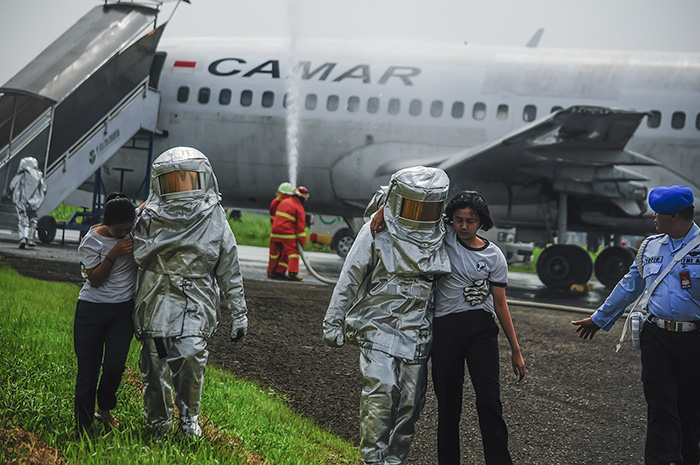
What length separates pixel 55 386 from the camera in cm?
481

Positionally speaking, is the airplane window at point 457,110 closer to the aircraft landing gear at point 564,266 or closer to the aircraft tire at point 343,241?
the aircraft landing gear at point 564,266

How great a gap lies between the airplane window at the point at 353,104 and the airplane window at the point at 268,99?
1.63 meters

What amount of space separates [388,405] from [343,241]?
1405 centimetres

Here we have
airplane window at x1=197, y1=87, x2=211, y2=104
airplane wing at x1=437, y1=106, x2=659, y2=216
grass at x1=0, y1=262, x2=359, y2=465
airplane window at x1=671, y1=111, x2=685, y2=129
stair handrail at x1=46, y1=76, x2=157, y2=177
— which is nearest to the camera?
grass at x1=0, y1=262, x2=359, y2=465

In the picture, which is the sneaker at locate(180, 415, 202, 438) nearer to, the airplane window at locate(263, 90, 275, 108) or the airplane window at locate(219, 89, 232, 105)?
the airplane window at locate(263, 90, 275, 108)

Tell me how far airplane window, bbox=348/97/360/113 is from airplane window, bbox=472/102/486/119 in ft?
7.83

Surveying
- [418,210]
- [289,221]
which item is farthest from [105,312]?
[289,221]

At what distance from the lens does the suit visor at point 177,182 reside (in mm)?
4090

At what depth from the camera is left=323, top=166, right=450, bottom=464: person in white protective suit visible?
12.8ft

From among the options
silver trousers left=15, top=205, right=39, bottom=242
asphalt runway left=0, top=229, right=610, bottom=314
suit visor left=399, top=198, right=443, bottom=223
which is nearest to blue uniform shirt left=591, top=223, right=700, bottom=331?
suit visor left=399, top=198, right=443, bottom=223

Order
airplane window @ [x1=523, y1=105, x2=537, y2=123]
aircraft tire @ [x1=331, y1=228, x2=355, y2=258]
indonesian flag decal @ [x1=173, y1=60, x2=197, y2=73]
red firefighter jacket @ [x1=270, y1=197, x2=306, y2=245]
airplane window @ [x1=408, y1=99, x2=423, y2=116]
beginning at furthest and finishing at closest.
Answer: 1. aircraft tire @ [x1=331, y1=228, x2=355, y2=258]
2. indonesian flag decal @ [x1=173, y1=60, x2=197, y2=73]
3. airplane window @ [x1=408, y1=99, x2=423, y2=116]
4. airplane window @ [x1=523, y1=105, x2=537, y2=123]
5. red firefighter jacket @ [x1=270, y1=197, x2=306, y2=245]

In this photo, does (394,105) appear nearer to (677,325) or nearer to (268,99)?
(268,99)

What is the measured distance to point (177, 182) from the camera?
4090 millimetres

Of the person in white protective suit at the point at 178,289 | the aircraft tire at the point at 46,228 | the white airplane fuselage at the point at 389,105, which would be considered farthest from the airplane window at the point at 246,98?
the person in white protective suit at the point at 178,289
